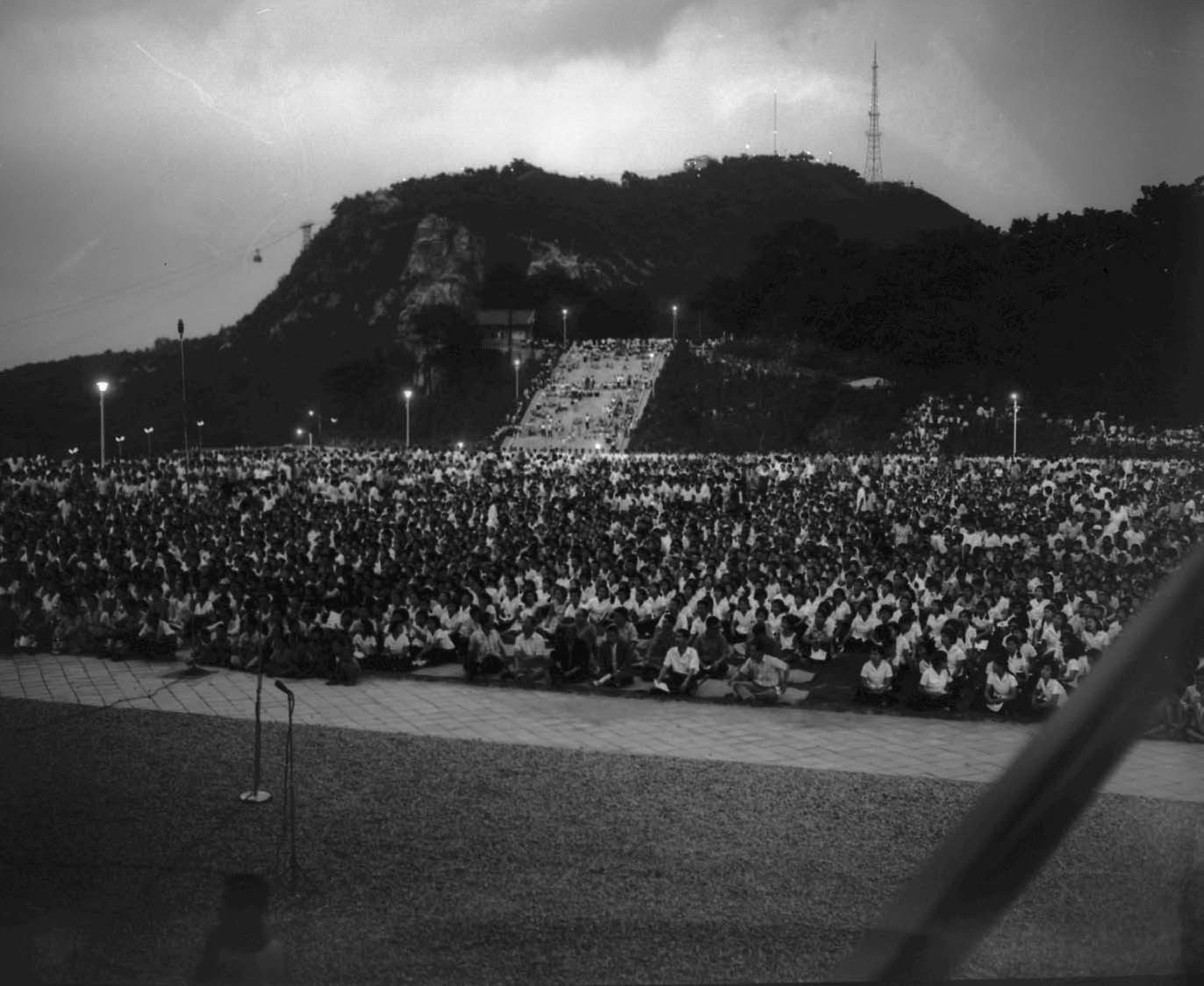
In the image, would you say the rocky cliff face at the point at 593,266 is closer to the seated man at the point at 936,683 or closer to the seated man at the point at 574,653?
the seated man at the point at 574,653

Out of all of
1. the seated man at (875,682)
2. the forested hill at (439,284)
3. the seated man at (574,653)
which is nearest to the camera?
the seated man at (875,682)

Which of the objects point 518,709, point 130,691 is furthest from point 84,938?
point 130,691

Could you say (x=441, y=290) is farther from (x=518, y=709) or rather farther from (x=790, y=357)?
(x=518, y=709)

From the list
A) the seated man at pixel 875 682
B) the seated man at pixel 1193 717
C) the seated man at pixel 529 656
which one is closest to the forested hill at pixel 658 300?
the seated man at pixel 1193 717

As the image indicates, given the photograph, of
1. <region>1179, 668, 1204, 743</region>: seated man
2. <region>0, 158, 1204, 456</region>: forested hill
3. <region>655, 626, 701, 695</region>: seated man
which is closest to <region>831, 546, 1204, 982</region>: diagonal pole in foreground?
<region>0, 158, 1204, 456</region>: forested hill

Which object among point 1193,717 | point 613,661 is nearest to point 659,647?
point 613,661
